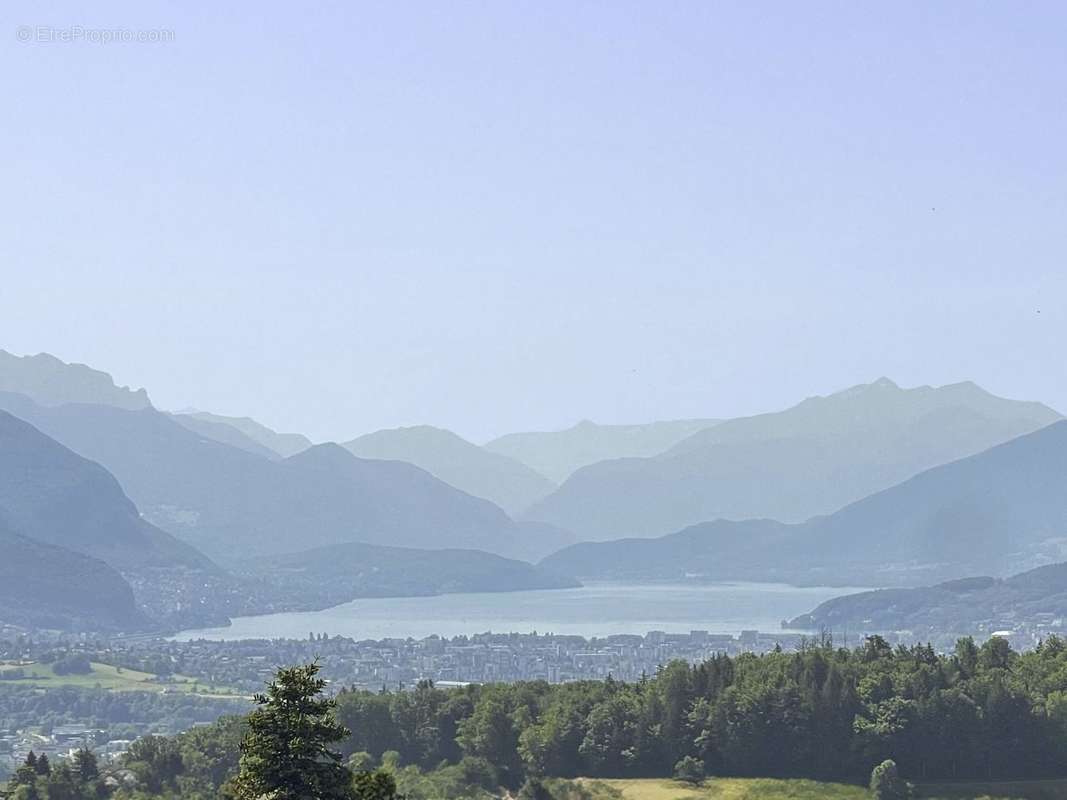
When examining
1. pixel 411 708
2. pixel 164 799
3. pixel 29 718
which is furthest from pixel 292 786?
pixel 29 718

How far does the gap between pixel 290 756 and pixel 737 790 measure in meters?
58.8

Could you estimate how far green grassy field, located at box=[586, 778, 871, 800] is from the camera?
8275 cm

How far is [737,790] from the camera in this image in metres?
84.6

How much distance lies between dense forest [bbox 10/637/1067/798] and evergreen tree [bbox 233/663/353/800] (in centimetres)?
5573

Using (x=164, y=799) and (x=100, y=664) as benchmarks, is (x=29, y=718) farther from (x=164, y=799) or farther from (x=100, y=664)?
(x=164, y=799)

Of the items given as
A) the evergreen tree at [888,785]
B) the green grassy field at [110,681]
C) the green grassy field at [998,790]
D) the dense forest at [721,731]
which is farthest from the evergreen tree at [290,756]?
the green grassy field at [110,681]

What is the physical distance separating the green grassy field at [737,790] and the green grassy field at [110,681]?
314 ft

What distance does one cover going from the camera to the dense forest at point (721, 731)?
87438mm

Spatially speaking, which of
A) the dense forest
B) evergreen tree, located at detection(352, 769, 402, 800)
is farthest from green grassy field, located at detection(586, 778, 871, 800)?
evergreen tree, located at detection(352, 769, 402, 800)

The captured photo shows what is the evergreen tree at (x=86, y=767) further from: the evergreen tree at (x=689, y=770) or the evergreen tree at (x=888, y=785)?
the evergreen tree at (x=888, y=785)

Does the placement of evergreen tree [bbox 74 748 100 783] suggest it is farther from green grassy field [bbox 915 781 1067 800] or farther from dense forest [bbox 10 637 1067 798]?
green grassy field [bbox 915 781 1067 800]

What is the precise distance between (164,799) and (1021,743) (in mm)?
42263

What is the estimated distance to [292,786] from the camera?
95.3 feet

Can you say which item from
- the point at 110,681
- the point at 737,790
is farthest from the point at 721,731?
the point at 110,681
